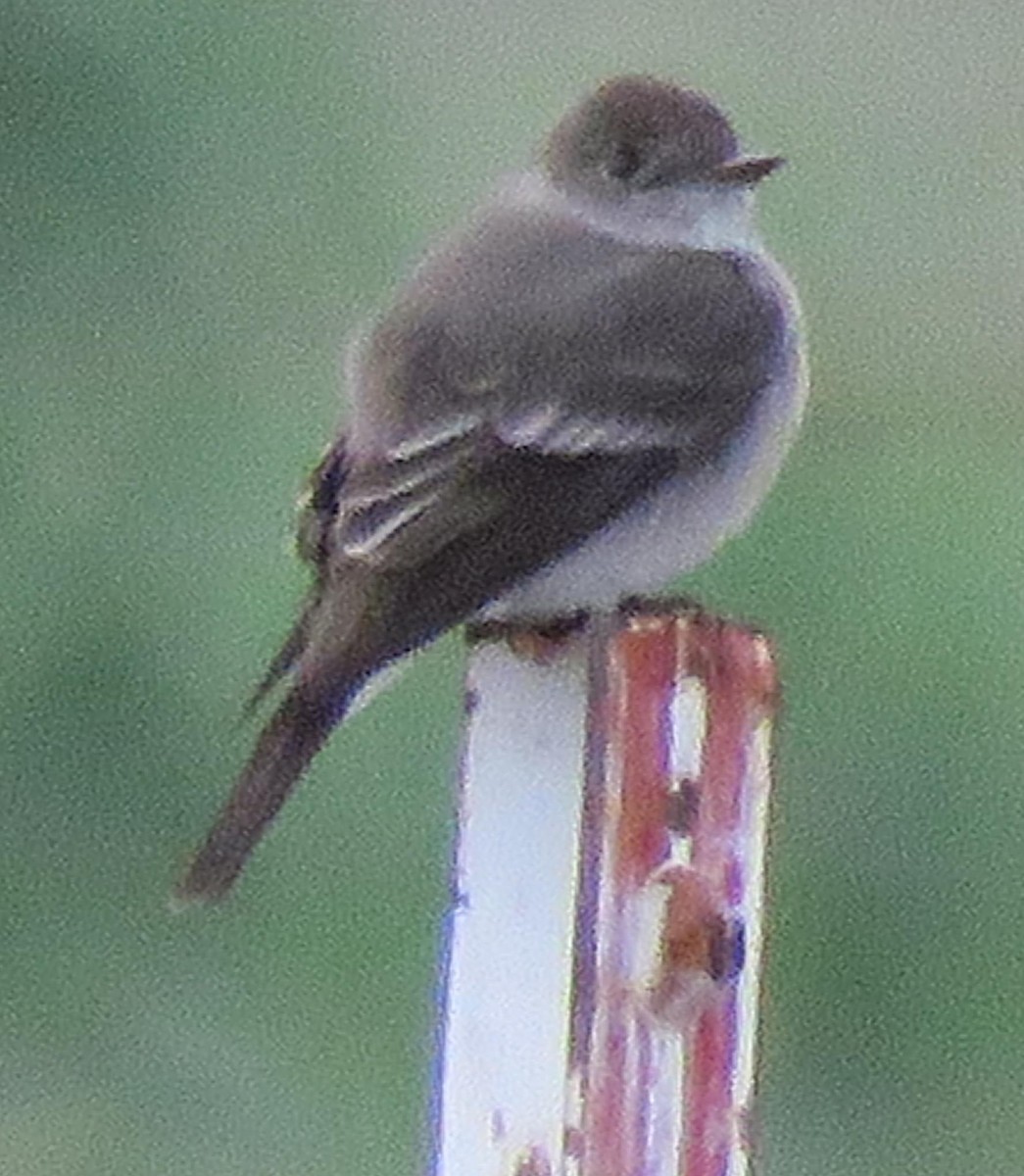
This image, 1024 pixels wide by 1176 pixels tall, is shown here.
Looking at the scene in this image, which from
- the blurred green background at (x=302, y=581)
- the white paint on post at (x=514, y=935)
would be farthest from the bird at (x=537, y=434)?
the blurred green background at (x=302, y=581)

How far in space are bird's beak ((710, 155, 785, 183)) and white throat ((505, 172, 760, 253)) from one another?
0.02 m

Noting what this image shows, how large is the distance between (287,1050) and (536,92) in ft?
7.30

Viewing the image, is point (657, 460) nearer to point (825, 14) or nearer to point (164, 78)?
point (164, 78)

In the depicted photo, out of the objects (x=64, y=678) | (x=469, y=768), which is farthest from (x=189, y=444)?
(x=469, y=768)

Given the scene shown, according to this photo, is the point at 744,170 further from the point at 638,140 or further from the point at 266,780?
the point at 266,780

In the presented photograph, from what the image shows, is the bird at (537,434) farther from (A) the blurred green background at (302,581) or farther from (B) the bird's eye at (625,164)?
(A) the blurred green background at (302,581)

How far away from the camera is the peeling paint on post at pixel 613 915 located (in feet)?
6.73

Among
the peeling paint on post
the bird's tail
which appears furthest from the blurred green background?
the peeling paint on post

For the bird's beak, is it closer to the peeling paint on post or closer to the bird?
the bird

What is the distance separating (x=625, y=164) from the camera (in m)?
3.62

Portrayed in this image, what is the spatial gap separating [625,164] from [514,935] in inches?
64.9

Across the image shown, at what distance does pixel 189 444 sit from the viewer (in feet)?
17.8

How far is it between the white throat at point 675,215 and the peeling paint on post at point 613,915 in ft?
4.41

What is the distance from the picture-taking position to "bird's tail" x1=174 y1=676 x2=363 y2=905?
99.1 inches
